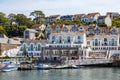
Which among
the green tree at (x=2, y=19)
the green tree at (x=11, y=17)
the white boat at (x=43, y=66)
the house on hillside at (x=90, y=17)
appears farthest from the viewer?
the green tree at (x=11, y=17)

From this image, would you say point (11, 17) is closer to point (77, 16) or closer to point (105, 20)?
point (77, 16)

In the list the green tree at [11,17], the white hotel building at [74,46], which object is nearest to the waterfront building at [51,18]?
the green tree at [11,17]

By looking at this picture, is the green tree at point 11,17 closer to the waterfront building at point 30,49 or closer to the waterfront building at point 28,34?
the waterfront building at point 28,34

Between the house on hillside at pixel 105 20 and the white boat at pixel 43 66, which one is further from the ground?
the house on hillside at pixel 105 20

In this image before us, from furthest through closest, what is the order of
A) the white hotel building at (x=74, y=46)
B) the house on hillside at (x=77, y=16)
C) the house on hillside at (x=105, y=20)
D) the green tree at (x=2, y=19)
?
1. the house on hillside at (x=77, y=16)
2. the green tree at (x=2, y=19)
3. the house on hillside at (x=105, y=20)
4. the white hotel building at (x=74, y=46)

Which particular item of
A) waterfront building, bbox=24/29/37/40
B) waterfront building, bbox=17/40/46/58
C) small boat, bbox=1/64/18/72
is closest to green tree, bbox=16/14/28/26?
waterfront building, bbox=24/29/37/40

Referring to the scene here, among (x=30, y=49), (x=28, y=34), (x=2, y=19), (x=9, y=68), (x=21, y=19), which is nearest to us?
(x=9, y=68)

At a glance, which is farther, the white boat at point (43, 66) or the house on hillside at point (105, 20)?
the house on hillside at point (105, 20)

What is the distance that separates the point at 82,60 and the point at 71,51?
7.15 meters

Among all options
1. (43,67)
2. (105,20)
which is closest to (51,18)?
(105,20)

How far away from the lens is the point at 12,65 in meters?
61.4

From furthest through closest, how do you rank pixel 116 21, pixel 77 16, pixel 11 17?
1. pixel 11 17
2. pixel 77 16
3. pixel 116 21

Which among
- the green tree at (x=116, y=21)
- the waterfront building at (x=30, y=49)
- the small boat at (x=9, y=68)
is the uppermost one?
the green tree at (x=116, y=21)

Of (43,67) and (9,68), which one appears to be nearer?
(9,68)
